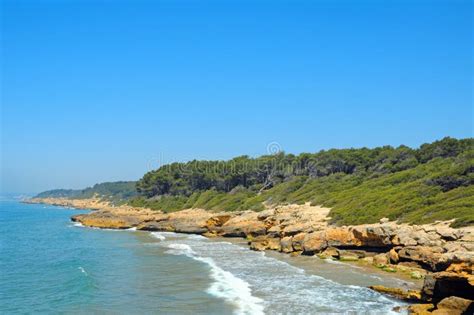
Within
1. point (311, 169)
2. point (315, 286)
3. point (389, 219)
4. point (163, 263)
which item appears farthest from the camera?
point (311, 169)

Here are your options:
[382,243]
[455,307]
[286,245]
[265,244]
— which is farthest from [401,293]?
[265,244]

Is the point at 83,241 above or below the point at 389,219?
below

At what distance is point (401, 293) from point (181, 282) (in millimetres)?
13001

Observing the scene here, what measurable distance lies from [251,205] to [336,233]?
124 ft

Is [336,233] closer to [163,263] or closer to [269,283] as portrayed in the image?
[269,283]

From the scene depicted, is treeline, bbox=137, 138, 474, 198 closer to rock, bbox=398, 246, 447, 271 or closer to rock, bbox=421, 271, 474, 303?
rock, bbox=398, 246, 447, 271

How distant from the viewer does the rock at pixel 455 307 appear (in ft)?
62.2

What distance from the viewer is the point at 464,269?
65.9 ft

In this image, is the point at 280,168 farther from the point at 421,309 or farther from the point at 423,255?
the point at 421,309

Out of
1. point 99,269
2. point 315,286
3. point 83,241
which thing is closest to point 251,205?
point 83,241

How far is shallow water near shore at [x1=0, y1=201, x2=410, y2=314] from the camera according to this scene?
22.9 metres

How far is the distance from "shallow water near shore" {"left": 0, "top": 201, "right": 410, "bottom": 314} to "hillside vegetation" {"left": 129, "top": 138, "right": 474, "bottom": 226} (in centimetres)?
1188

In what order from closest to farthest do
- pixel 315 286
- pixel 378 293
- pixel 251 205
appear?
pixel 378 293
pixel 315 286
pixel 251 205

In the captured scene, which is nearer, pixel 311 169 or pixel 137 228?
pixel 137 228
